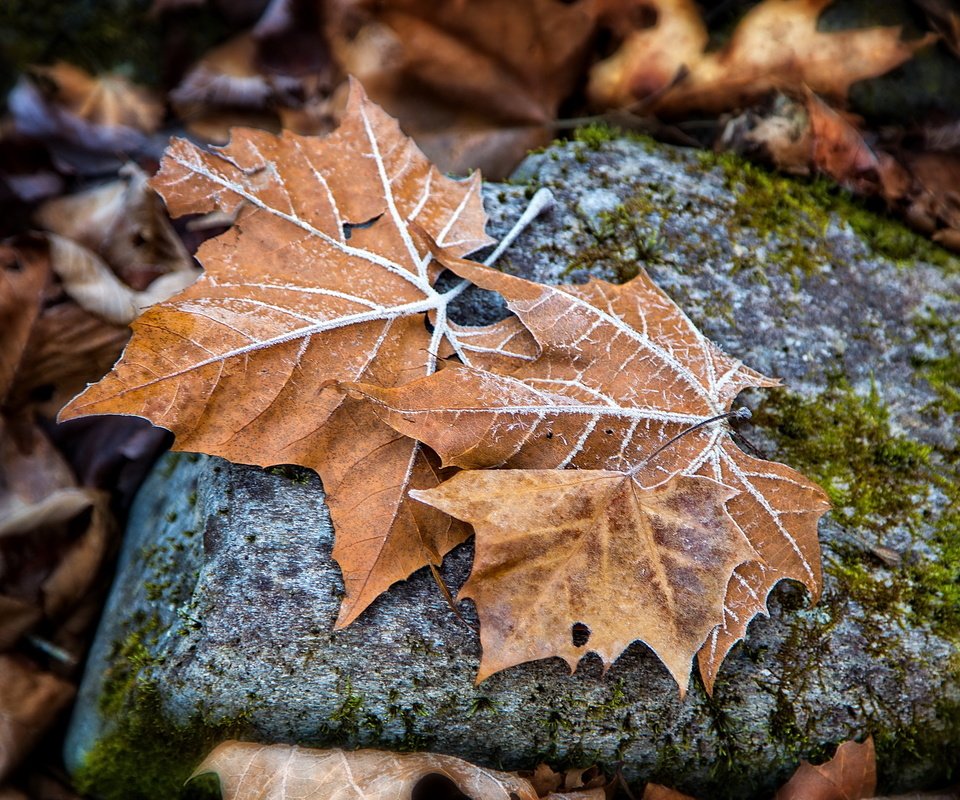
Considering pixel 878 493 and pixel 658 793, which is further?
pixel 878 493

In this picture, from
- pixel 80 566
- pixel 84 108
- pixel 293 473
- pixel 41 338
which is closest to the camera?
pixel 293 473

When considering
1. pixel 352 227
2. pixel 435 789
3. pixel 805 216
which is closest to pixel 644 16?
pixel 805 216

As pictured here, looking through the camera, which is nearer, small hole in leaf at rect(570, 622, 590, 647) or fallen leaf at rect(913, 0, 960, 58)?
small hole in leaf at rect(570, 622, 590, 647)

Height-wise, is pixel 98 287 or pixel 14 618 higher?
pixel 98 287

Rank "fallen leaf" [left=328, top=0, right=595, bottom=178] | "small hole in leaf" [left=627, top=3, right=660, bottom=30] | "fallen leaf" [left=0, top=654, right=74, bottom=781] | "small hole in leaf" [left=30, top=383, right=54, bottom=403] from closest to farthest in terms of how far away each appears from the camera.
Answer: "fallen leaf" [left=0, top=654, right=74, bottom=781]
"small hole in leaf" [left=30, top=383, right=54, bottom=403]
"fallen leaf" [left=328, top=0, right=595, bottom=178]
"small hole in leaf" [left=627, top=3, right=660, bottom=30]

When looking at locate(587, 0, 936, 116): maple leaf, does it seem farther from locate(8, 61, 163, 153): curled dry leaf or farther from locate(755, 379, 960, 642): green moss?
locate(8, 61, 163, 153): curled dry leaf

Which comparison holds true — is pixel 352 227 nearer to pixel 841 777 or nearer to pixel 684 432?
pixel 684 432

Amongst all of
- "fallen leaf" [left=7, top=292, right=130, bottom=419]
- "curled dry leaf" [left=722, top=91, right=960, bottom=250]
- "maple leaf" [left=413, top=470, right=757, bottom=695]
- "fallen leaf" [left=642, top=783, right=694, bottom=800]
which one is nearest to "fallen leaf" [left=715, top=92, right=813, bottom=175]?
"curled dry leaf" [left=722, top=91, right=960, bottom=250]
